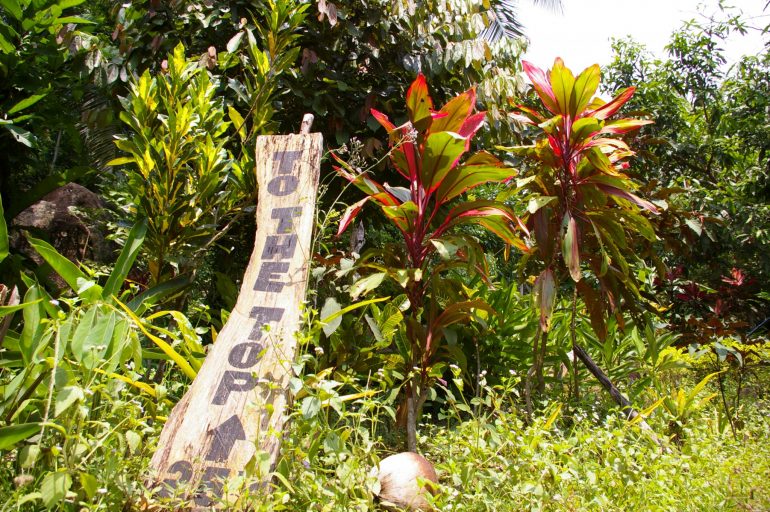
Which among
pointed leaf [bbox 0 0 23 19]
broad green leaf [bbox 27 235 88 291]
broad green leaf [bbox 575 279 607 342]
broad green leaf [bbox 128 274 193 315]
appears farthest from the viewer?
pointed leaf [bbox 0 0 23 19]

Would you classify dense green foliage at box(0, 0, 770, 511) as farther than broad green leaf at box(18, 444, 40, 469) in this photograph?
Yes

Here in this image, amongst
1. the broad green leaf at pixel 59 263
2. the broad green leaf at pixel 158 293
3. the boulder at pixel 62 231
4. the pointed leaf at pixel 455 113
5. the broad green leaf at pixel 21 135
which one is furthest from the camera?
the boulder at pixel 62 231

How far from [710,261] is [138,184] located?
458 centimetres

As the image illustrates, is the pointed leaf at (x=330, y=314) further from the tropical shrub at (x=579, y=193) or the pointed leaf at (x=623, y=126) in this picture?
the pointed leaf at (x=623, y=126)

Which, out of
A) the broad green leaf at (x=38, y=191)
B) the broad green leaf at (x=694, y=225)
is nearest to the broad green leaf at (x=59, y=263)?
the broad green leaf at (x=38, y=191)

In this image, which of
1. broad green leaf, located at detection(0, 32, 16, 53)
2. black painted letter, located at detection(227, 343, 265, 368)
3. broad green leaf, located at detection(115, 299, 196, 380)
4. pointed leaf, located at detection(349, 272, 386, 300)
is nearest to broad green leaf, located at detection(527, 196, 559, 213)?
pointed leaf, located at detection(349, 272, 386, 300)

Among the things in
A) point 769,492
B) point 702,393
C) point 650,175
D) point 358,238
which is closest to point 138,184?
point 358,238

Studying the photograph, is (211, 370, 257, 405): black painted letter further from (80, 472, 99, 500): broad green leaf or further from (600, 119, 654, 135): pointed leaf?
(600, 119, 654, 135): pointed leaf

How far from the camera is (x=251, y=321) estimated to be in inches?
72.7

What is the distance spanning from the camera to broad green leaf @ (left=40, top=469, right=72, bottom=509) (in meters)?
1.07

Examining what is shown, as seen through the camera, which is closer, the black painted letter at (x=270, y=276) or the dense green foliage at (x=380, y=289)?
the dense green foliage at (x=380, y=289)

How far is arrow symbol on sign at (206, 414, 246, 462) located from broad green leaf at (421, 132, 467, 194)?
1.16 metres

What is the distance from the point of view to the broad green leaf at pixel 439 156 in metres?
2.12

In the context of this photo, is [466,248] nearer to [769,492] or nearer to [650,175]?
[769,492]
